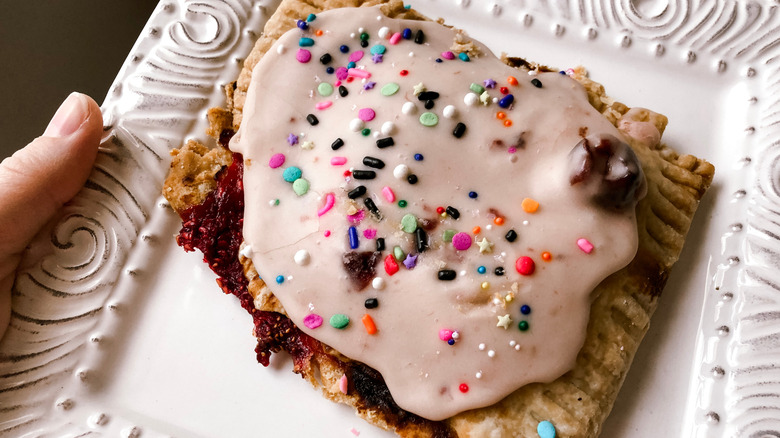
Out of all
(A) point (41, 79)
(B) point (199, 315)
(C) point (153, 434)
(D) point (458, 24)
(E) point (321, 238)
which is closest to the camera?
(E) point (321, 238)

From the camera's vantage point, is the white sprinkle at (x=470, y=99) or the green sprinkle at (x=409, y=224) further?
the white sprinkle at (x=470, y=99)

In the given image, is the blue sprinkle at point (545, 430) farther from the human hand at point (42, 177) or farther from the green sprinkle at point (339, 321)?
the human hand at point (42, 177)

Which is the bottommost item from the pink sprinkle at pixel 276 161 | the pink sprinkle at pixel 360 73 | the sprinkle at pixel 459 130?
the pink sprinkle at pixel 276 161

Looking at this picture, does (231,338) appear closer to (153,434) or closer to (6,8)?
(153,434)

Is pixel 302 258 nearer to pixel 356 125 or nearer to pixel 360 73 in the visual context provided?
pixel 356 125

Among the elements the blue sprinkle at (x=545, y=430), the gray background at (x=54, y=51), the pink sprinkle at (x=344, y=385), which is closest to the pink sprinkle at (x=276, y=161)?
the pink sprinkle at (x=344, y=385)

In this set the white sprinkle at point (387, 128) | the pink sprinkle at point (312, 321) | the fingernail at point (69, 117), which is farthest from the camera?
the fingernail at point (69, 117)

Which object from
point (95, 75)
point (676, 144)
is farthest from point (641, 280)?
point (95, 75)
